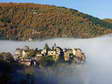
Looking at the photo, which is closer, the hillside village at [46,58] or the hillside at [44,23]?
the hillside village at [46,58]

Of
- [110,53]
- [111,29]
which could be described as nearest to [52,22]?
[111,29]

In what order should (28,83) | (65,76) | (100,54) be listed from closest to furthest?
(28,83)
(65,76)
(100,54)

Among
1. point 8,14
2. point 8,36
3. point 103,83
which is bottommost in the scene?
point 103,83

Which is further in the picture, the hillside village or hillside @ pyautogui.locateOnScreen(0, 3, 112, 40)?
hillside @ pyautogui.locateOnScreen(0, 3, 112, 40)

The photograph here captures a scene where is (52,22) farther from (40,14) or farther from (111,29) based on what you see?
(111,29)

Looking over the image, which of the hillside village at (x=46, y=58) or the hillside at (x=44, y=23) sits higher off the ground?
the hillside at (x=44, y=23)

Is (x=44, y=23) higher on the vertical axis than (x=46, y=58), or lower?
higher

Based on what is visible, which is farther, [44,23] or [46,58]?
[44,23]

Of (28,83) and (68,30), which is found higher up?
(68,30)
